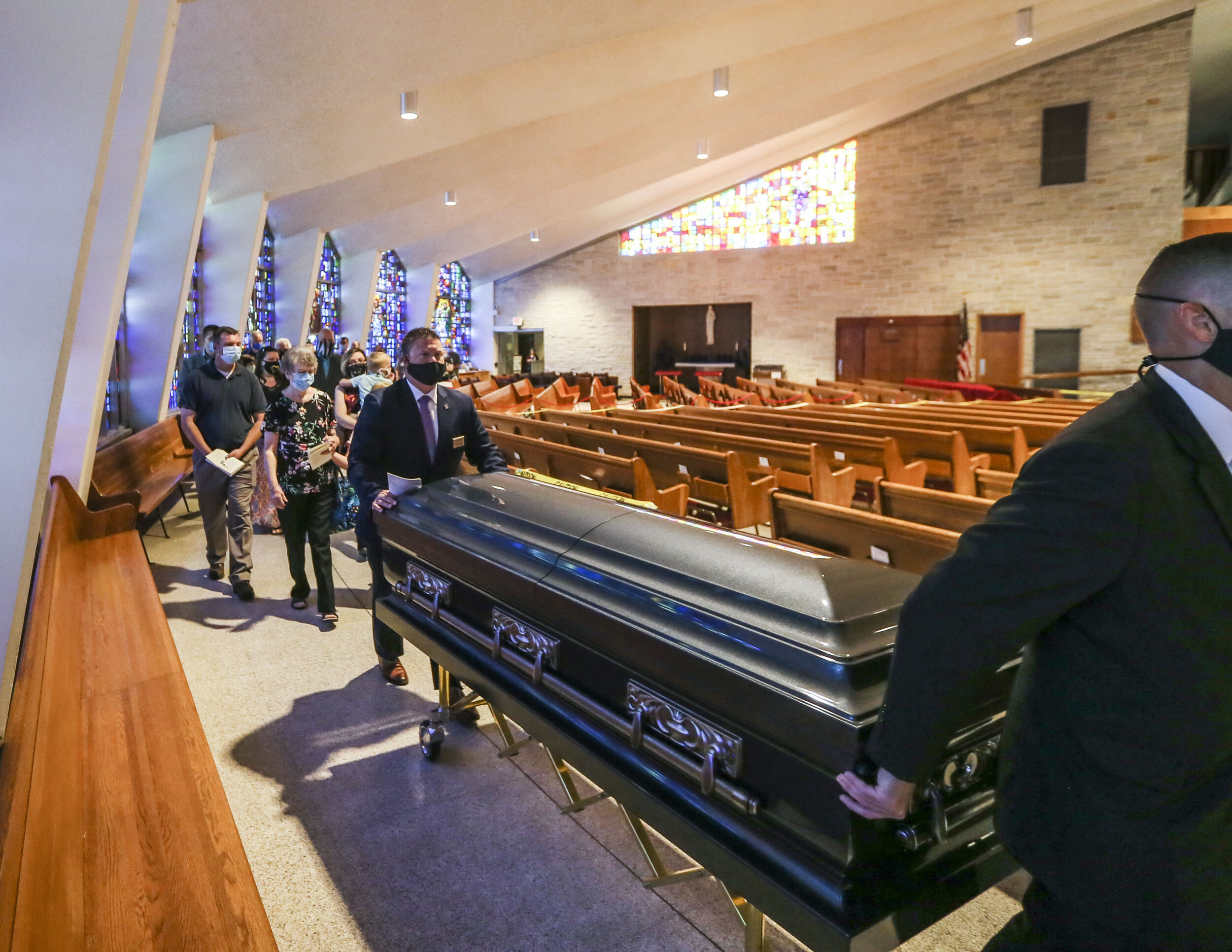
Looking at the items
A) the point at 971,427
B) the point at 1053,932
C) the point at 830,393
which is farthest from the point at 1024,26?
the point at 1053,932

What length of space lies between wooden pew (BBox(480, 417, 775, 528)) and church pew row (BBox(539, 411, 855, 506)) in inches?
4.2

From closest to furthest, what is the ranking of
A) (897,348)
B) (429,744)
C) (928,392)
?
1. (429,744)
2. (928,392)
3. (897,348)

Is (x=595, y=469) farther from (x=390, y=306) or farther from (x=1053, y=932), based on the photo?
(x=390, y=306)

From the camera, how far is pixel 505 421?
587cm

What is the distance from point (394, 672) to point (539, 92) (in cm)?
700

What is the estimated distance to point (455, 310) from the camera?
66.1ft

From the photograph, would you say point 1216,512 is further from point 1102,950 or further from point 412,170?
point 412,170

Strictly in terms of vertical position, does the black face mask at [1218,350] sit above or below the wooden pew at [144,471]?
above

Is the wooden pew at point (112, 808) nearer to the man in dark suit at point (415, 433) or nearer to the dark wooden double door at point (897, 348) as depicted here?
the man in dark suit at point (415, 433)

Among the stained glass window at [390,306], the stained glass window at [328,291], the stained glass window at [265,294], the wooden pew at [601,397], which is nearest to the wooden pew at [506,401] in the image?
the wooden pew at [601,397]

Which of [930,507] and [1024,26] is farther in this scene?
[1024,26]

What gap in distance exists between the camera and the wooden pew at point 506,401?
316 inches

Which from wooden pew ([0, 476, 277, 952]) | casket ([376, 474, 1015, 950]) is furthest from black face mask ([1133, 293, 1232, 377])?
wooden pew ([0, 476, 277, 952])

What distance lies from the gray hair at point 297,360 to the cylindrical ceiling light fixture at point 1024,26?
1080 centimetres
